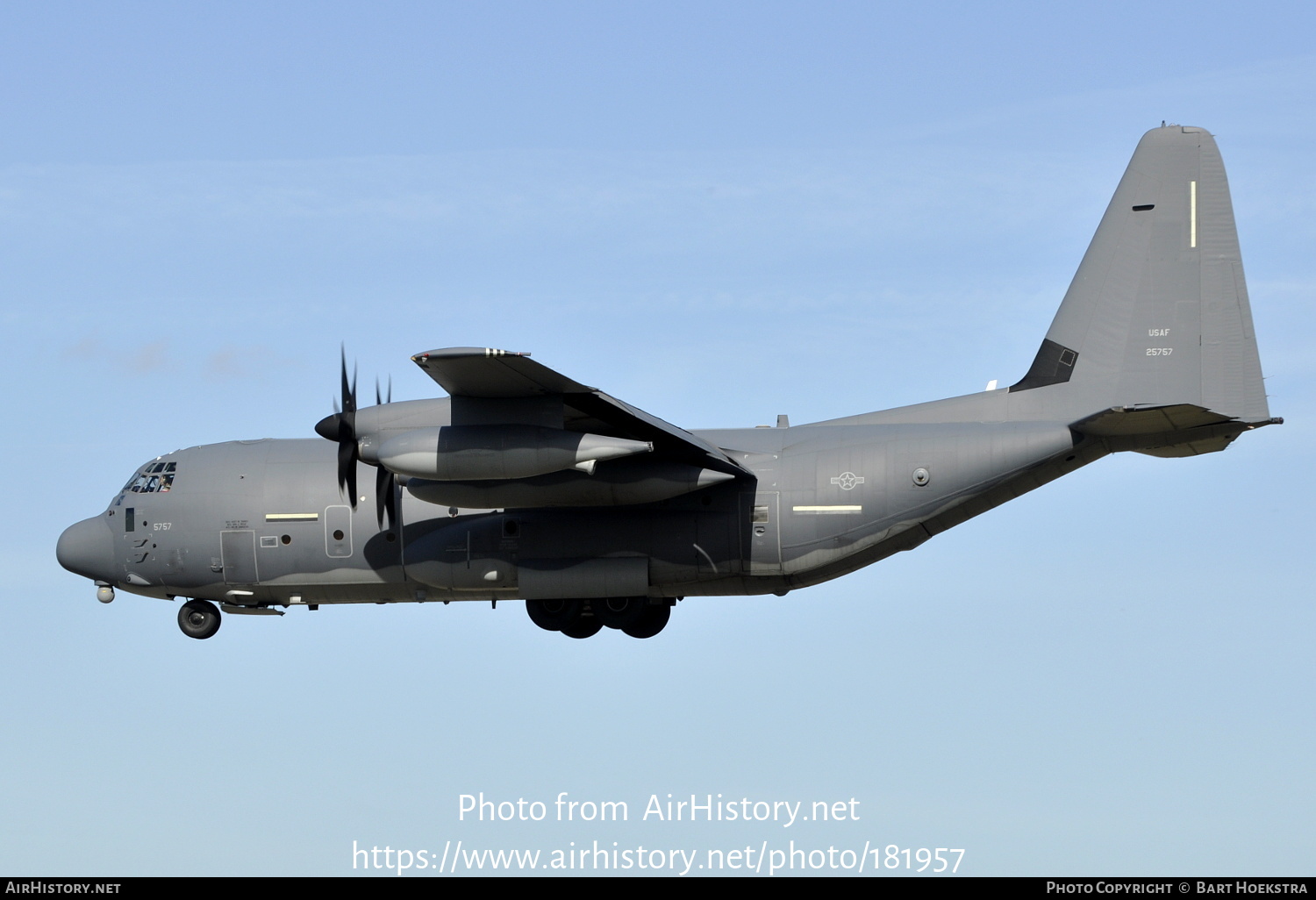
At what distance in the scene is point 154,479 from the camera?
2641cm

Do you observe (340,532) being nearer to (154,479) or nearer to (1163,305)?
(154,479)

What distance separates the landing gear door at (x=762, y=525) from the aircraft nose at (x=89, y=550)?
10155 mm

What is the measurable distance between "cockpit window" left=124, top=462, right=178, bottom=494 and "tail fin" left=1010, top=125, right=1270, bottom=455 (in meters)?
13.1

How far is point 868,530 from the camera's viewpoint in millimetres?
23891

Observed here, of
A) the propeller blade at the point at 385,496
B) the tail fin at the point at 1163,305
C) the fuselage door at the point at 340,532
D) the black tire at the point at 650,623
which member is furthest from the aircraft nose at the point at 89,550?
the tail fin at the point at 1163,305

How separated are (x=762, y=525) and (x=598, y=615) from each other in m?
3.66

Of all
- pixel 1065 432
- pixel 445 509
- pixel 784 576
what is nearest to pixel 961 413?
pixel 1065 432

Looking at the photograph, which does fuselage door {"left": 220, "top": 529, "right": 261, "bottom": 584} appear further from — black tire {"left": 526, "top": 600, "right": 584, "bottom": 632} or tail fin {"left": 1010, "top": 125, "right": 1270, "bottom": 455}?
tail fin {"left": 1010, "top": 125, "right": 1270, "bottom": 455}

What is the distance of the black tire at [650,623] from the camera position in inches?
1043

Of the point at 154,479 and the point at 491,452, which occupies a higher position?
the point at 491,452

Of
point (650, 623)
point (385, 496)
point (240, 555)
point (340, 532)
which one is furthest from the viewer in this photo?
point (650, 623)

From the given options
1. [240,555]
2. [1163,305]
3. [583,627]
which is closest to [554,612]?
[583,627]

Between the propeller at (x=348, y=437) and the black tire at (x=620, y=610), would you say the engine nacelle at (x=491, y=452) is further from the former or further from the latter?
the black tire at (x=620, y=610)

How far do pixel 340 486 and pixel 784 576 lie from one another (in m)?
6.57
